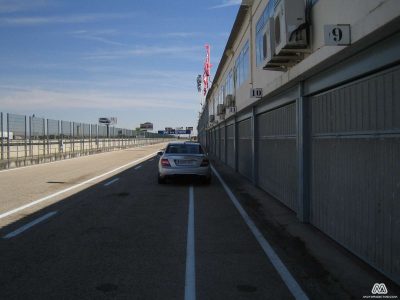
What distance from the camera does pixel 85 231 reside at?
845 centimetres

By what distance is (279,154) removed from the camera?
1232cm

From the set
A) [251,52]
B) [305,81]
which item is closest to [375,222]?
[305,81]

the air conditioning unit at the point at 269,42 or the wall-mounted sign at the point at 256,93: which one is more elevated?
the air conditioning unit at the point at 269,42

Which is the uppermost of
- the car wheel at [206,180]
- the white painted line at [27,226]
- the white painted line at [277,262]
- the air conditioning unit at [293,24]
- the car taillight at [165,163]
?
the air conditioning unit at [293,24]

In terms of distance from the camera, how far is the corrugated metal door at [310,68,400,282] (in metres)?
5.54

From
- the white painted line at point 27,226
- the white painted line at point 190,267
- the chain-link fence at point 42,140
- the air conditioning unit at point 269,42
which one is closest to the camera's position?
the white painted line at point 190,267

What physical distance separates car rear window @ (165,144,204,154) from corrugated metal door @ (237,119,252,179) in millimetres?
2034

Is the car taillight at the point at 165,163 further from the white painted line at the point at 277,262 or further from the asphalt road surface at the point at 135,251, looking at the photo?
the white painted line at the point at 277,262

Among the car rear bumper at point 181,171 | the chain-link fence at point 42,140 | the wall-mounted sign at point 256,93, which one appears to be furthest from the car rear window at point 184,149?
the chain-link fence at point 42,140

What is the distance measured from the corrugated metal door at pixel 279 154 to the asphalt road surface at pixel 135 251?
1.24m

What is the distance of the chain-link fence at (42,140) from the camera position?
95.0 ft

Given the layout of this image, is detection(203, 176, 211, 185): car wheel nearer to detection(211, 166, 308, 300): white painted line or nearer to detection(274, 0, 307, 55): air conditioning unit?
detection(211, 166, 308, 300): white painted line

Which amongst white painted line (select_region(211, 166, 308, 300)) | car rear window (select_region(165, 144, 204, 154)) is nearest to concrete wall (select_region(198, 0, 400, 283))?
white painted line (select_region(211, 166, 308, 300))

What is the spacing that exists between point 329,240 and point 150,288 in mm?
3517
